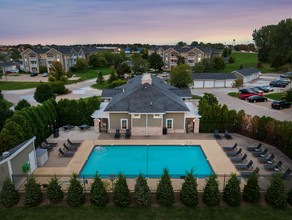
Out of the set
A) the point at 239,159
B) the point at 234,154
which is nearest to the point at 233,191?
the point at 239,159

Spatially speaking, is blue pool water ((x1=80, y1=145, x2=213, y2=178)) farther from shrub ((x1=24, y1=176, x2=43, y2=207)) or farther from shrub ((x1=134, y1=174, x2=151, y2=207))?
shrub ((x1=24, y1=176, x2=43, y2=207))

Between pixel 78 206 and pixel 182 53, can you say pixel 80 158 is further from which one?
pixel 182 53

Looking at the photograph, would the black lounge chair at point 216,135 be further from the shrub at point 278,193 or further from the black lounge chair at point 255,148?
the shrub at point 278,193

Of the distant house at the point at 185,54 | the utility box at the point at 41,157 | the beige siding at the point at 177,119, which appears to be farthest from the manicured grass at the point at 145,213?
the distant house at the point at 185,54

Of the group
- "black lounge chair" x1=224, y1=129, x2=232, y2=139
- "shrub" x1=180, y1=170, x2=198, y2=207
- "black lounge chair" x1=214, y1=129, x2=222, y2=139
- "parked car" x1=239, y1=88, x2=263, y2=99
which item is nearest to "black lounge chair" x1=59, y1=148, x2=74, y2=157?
Result: "shrub" x1=180, y1=170, x2=198, y2=207

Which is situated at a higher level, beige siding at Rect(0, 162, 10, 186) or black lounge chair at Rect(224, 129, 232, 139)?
beige siding at Rect(0, 162, 10, 186)

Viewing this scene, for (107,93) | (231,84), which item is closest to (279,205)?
(107,93)
